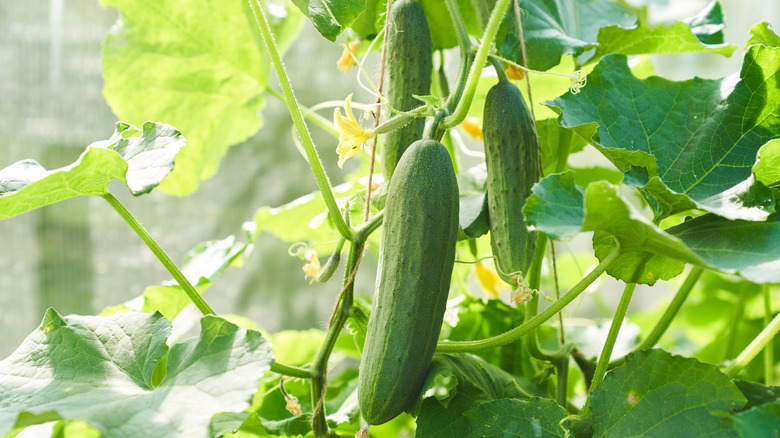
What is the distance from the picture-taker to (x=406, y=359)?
0.56 m

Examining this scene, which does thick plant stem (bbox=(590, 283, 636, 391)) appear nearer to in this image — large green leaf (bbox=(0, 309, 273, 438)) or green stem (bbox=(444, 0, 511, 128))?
green stem (bbox=(444, 0, 511, 128))

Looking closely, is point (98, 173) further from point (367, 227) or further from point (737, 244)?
point (737, 244)

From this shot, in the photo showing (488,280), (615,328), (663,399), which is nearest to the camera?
(663,399)

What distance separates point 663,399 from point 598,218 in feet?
0.63

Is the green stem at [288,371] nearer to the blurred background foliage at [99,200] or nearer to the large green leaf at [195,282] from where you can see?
the large green leaf at [195,282]

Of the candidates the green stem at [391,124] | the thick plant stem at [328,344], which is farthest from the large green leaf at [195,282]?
the green stem at [391,124]

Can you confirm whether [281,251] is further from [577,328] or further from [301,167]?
[577,328]

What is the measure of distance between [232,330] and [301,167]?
65.2 inches

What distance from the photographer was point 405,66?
26.9 inches

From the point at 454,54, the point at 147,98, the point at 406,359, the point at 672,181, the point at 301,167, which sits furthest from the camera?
the point at 301,167

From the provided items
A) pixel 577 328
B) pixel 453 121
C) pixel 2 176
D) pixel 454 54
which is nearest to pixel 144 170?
pixel 2 176

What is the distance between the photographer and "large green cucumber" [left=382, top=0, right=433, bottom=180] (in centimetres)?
68

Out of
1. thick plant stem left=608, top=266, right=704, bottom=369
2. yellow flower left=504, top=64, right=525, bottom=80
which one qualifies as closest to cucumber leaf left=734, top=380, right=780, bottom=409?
thick plant stem left=608, top=266, right=704, bottom=369

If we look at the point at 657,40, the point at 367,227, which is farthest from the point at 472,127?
the point at 367,227
